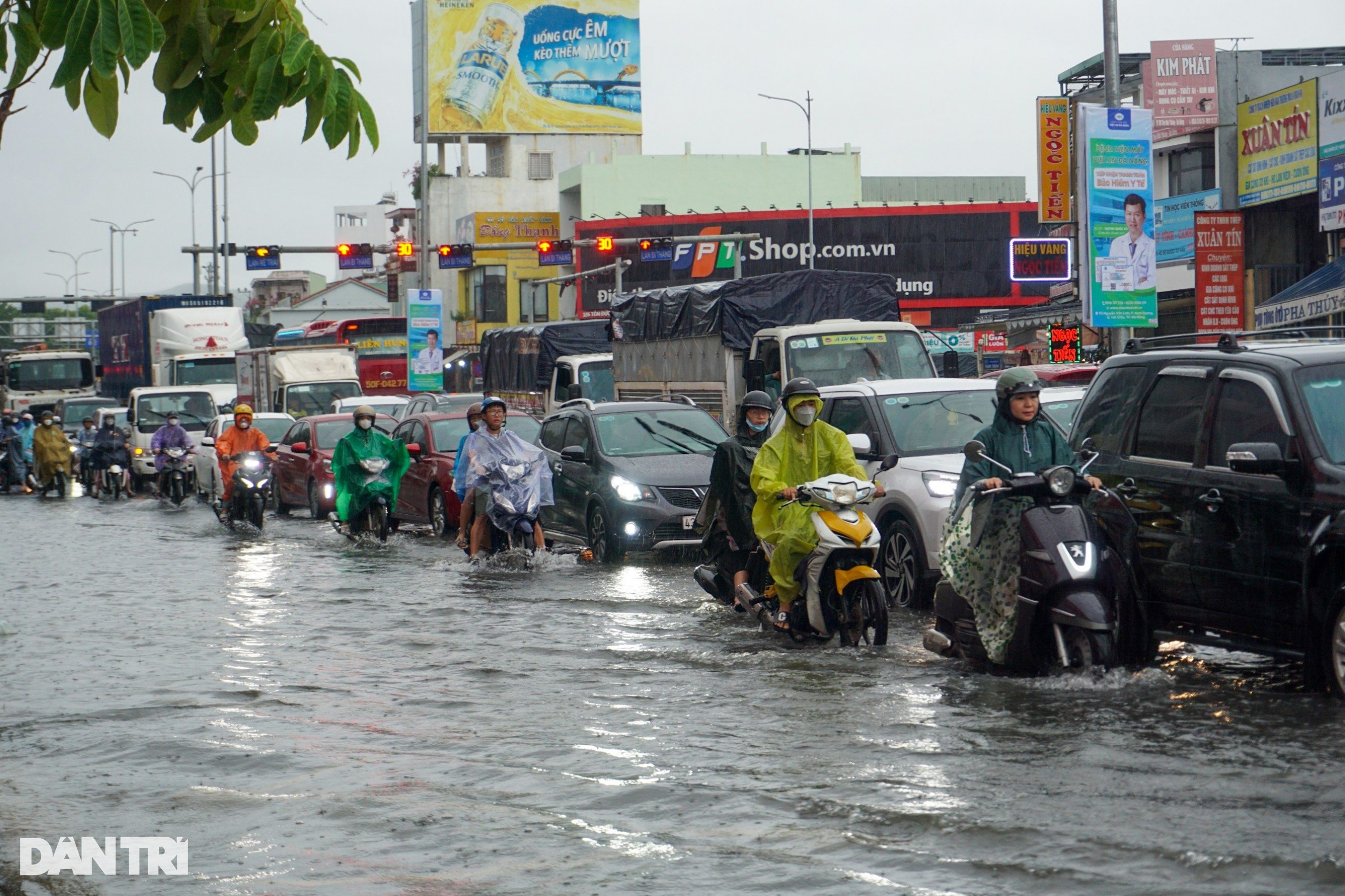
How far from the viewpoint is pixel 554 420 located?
18.2 meters

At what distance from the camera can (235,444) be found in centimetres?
2269

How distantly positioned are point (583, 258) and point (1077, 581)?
69.4 metres

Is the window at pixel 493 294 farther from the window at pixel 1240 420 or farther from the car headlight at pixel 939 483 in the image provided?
the window at pixel 1240 420

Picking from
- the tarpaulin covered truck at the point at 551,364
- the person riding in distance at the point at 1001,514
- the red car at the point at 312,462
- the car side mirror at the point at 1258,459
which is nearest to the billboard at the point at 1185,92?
the tarpaulin covered truck at the point at 551,364

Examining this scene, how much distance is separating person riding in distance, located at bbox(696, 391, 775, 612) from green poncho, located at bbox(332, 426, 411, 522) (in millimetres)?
8709

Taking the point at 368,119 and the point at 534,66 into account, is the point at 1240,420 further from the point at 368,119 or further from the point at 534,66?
the point at 534,66

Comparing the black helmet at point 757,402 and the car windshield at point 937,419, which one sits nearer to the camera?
the black helmet at point 757,402

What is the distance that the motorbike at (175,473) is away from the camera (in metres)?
29.6

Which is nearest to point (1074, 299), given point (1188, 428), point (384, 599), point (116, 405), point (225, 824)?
point (116, 405)

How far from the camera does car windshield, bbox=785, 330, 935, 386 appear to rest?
20281mm

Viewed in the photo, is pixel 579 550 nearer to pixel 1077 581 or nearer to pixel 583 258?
pixel 1077 581

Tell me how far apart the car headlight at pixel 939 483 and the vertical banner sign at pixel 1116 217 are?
413 inches

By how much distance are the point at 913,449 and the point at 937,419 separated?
1.63 feet

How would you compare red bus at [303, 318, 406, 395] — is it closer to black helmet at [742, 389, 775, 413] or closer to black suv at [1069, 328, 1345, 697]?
black helmet at [742, 389, 775, 413]
